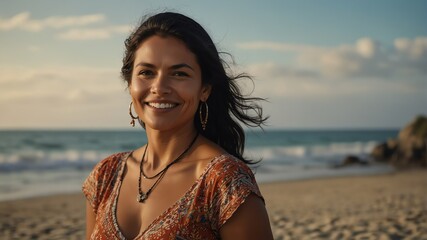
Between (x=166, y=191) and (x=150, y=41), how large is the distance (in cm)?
78

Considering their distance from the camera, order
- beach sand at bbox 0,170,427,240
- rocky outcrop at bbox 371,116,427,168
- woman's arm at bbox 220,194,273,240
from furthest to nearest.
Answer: rocky outcrop at bbox 371,116,427,168 < beach sand at bbox 0,170,427,240 < woman's arm at bbox 220,194,273,240

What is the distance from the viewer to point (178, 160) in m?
2.53

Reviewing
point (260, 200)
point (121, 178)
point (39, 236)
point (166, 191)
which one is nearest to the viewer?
point (260, 200)

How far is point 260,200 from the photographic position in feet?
7.08

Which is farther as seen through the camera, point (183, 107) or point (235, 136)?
point (235, 136)

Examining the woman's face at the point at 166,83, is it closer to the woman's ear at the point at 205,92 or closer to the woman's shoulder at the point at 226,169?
the woman's ear at the point at 205,92

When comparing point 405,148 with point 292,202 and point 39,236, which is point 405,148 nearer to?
point 292,202

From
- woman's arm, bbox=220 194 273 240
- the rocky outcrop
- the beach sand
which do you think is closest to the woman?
woman's arm, bbox=220 194 273 240

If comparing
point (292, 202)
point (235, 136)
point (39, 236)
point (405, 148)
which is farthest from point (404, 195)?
point (405, 148)

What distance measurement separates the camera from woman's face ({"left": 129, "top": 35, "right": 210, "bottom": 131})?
239cm

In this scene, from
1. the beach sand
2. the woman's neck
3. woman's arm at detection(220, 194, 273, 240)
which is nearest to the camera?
woman's arm at detection(220, 194, 273, 240)

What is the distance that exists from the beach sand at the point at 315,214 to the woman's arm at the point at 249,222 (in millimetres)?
4566

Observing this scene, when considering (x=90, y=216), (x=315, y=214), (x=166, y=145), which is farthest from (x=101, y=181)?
(x=315, y=214)

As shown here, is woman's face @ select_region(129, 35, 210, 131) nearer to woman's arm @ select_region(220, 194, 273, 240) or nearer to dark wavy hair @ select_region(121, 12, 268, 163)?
dark wavy hair @ select_region(121, 12, 268, 163)
